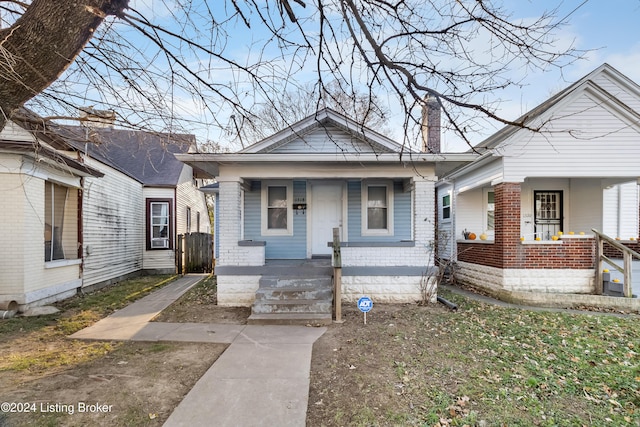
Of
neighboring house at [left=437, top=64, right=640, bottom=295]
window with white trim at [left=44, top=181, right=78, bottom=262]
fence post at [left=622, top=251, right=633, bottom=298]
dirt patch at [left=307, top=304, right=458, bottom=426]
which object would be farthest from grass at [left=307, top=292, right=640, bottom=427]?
window with white trim at [left=44, top=181, right=78, bottom=262]

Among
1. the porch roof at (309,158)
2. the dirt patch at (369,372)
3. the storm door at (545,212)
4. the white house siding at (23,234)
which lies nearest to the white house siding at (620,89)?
the storm door at (545,212)

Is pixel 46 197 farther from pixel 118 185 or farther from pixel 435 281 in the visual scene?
pixel 435 281

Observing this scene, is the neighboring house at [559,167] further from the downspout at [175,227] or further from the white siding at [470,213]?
the downspout at [175,227]

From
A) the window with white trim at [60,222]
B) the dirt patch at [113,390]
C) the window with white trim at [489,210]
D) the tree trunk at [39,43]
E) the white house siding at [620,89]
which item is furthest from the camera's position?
the window with white trim at [489,210]

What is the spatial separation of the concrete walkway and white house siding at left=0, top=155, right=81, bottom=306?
6.29ft

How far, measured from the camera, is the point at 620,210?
920 cm

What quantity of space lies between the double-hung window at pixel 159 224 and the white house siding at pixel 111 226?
0.26m

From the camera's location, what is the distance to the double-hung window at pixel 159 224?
12.9 metres

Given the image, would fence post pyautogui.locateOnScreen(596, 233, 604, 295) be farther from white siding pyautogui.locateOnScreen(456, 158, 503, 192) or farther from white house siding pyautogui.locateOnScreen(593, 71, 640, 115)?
white house siding pyautogui.locateOnScreen(593, 71, 640, 115)

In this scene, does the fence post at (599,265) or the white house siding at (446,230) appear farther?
the white house siding at (446,230)

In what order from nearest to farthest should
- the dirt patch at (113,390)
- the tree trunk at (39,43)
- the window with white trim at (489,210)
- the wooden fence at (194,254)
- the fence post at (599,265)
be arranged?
the tree trunk at (39,43)
the dirt patch at (113,390)
the fence post at (599,265)
the window with white trim at (489,210)
the wooden fence at (194,254)

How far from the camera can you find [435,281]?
7.35m

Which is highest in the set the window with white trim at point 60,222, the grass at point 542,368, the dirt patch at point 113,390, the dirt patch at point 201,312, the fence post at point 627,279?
the window with white trim at point 60,222

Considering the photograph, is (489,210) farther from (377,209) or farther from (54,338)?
(54,338)
